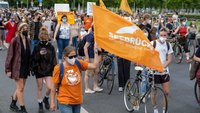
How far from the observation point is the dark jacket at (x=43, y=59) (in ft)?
26.3

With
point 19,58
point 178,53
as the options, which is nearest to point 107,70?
point 19,58

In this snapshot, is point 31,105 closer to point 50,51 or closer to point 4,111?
point 4,111

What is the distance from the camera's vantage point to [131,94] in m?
8.50

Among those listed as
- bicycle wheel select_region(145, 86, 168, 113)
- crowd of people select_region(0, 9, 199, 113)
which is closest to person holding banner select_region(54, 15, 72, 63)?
crowd of people select_region(0, 9, 199, 113)

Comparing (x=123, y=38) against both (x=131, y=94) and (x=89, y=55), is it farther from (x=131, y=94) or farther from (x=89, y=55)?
(x=89, y=55)

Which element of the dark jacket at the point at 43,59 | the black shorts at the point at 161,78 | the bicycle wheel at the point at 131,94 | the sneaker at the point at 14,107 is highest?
the dark jacket at the point at 43,59

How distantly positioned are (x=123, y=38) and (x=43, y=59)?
1.82 metres

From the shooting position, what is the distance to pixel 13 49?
7879mm

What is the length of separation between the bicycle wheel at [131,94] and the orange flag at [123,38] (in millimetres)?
1419

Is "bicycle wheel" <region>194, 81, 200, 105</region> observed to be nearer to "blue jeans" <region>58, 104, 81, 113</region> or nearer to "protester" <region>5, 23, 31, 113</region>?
"protester" <region>5, 23, 31, 113</region>

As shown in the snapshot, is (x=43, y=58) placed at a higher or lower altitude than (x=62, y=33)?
higher

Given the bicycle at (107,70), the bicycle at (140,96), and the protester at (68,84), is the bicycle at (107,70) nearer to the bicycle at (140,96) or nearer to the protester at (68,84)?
the bicycle at (140,96)

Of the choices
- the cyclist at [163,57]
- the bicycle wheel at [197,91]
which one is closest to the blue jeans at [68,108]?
the cyclist at [163,57]

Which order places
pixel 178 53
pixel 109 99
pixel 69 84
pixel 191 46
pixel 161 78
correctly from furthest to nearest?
pixel 191 46, pixel 178 53, pixel 109 99, pixel 161 78, pixel 69 84
